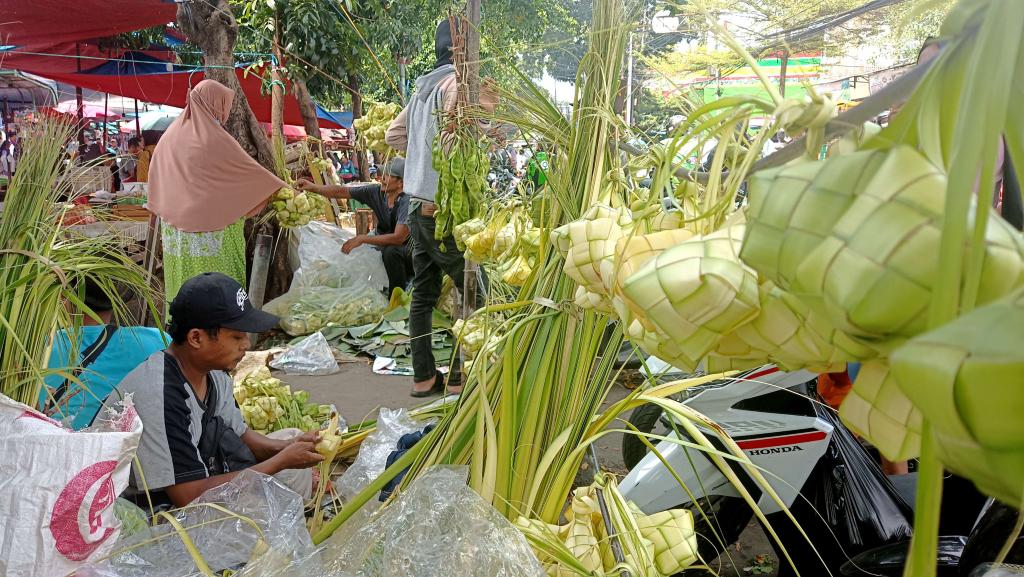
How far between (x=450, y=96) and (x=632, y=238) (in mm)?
2549

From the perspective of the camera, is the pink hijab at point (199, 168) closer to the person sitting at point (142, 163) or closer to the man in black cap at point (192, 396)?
the man in black cap at point (192, 396)

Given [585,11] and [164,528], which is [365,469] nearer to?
[164,528]

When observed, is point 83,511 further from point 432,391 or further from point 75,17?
point 75,17

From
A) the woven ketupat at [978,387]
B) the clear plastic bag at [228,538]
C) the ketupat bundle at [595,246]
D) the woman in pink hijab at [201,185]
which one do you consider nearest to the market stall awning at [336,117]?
the woman in pink hijab at [201,185]

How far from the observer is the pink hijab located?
4.76 m

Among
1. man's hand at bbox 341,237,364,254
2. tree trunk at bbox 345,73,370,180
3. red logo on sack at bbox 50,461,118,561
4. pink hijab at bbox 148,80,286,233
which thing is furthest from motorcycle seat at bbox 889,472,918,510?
tree trunk at bbox 345,73,370,180

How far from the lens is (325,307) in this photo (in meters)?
6.25

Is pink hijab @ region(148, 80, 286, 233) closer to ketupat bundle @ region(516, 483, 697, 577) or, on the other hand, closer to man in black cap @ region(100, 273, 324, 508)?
man in black cap @ region(100, 273, 324, 508)

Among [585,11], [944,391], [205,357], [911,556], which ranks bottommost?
[205,357]

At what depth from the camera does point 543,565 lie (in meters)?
1.25

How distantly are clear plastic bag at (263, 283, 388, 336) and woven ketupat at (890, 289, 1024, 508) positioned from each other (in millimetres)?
6031

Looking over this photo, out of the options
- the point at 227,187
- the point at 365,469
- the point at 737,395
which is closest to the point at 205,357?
the point at 365,469

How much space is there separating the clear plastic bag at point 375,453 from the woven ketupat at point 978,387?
91.3 inches

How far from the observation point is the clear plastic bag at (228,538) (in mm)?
1366
